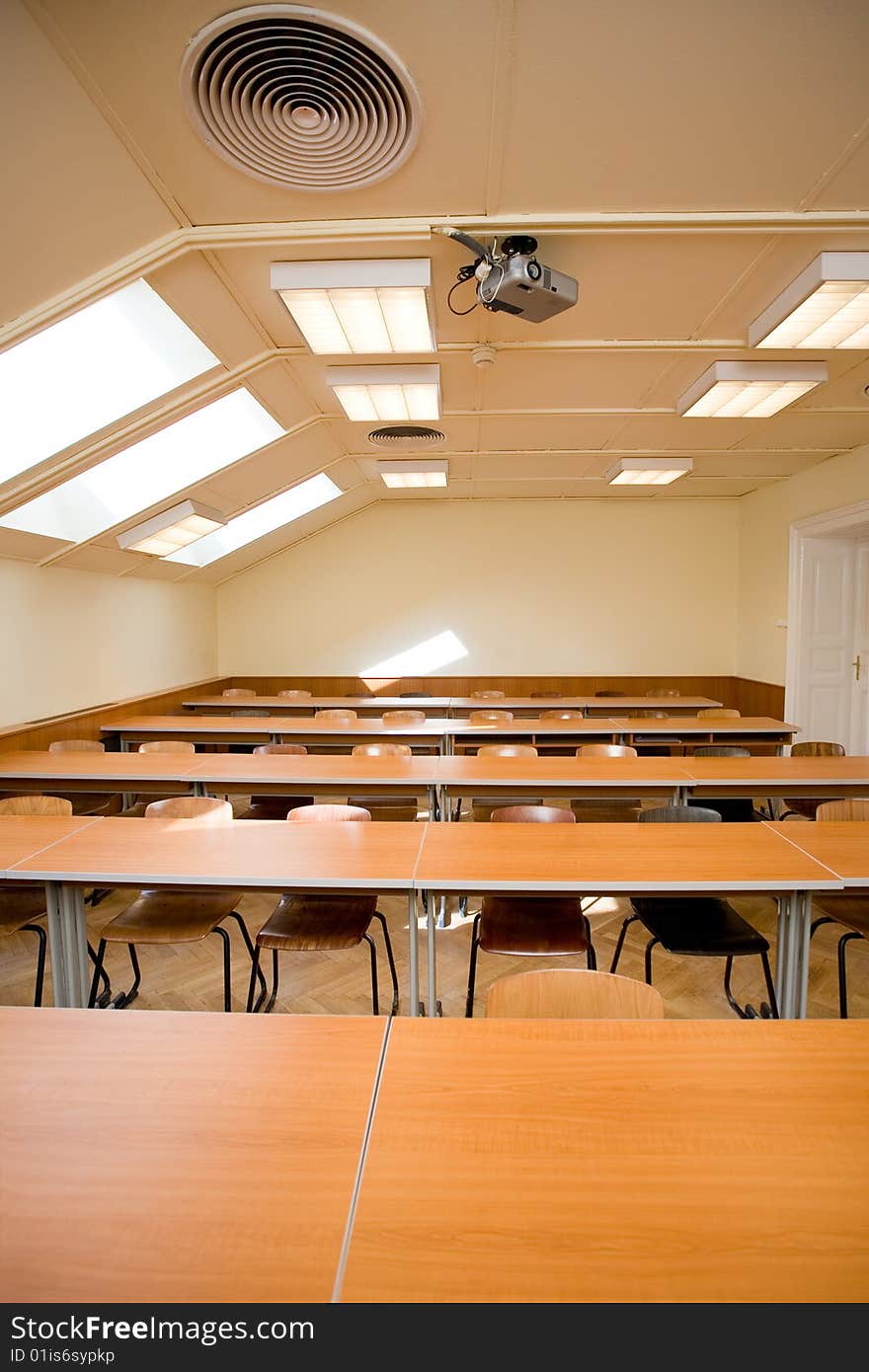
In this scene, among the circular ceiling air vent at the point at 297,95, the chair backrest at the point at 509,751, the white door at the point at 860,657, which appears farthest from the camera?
the white door at the point at 860,657

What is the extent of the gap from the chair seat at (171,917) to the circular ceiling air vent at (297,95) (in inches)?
104

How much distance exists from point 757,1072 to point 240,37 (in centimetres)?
281

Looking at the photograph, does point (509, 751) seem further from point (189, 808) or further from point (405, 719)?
point (189, 808)

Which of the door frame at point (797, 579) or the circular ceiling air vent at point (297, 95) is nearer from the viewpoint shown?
the circular ceiling air vent at point (297, 95)

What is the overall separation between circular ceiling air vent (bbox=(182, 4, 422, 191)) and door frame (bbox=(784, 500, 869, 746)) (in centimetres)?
568

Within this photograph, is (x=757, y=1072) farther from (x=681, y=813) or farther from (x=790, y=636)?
(x=790, y=636)

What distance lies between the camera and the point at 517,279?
8.09ft

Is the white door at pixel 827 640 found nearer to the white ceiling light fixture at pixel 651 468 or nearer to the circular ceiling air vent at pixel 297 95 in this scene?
the white ceiling light fixture at pixel 651 468

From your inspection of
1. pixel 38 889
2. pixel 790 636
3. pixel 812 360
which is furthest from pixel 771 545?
pixel 38 889

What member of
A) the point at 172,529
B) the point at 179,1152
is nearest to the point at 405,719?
the point at 172,529

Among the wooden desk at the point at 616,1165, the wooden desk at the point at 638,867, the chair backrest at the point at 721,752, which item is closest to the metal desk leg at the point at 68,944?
the wooden desk at the point at 638,867

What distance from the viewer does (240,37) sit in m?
1.74

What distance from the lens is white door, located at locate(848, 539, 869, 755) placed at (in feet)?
21.3

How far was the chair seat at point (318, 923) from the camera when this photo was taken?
262cm
